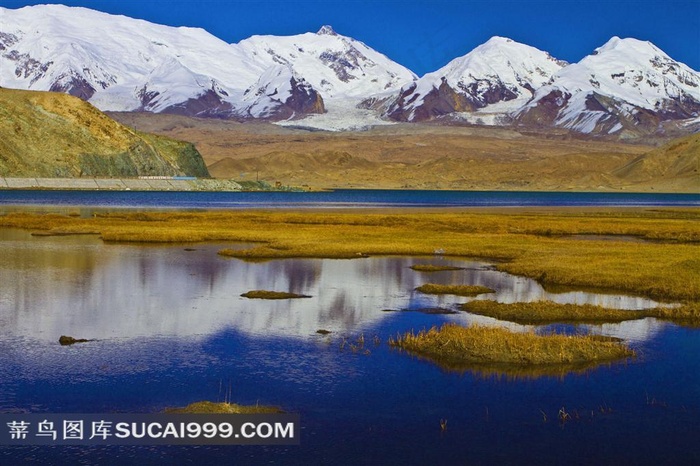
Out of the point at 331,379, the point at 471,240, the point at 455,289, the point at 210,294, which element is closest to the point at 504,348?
the point at 331,379

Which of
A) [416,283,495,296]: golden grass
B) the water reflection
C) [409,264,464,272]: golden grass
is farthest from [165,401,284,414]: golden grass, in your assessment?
[409,264,464,272]: golden grass

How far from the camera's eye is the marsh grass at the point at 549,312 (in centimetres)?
3459

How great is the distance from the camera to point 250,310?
35.6 meters

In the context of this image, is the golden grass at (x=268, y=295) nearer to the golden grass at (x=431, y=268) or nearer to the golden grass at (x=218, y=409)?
the golden grass at (x=431, y=268)

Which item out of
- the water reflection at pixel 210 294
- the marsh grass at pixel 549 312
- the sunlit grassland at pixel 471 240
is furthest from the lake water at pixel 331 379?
the sunlit grassland at pixel 471 240

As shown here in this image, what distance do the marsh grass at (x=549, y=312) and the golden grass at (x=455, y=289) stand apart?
423cm

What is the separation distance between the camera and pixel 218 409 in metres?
21.0

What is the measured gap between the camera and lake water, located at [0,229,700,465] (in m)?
19.5

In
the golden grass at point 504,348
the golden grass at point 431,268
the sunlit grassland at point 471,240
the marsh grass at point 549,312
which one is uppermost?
the sunlit grassland at point 471,240

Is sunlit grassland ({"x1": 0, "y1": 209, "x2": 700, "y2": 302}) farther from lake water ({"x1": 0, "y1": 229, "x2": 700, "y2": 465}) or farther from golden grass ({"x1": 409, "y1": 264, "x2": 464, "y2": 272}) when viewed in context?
lake water ({"x1": 0, "y1": 229, "x2": 700, "y2": 465})

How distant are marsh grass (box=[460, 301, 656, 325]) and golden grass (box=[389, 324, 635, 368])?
4.74m

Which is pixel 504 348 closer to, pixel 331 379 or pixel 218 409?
pixel 331 379

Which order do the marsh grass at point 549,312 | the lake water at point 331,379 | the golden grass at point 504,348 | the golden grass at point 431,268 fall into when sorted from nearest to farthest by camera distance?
the lake water at point 331,379 → the golden grass at point 504,348 → the marsh grass at point 549,312 → the golden grass at point 431,268

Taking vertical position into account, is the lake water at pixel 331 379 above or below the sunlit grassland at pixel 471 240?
below
